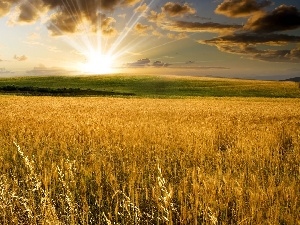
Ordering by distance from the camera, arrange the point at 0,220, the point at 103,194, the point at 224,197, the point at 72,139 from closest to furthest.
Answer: the point at 0,220, the point at 224,197, the point at 103,194, the point at 72,139

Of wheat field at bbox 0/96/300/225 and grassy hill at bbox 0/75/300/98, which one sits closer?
wheat field at bbox 0/96/300/225

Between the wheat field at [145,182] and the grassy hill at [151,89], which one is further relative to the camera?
the grassy hill at [151,89]

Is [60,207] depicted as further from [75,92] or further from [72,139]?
[75,92]

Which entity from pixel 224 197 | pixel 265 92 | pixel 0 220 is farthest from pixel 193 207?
pixel 265 92

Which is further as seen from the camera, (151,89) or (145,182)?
(151,89)

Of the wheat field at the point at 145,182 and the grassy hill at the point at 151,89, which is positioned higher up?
the wheat field at the point at 145,182

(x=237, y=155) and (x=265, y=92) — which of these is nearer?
(x=237, y=155)

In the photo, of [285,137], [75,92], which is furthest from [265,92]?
[285,137]

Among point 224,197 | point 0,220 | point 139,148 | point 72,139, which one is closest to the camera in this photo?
point 0,220

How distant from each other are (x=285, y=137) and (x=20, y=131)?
753 cm

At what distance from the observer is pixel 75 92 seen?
183 feet

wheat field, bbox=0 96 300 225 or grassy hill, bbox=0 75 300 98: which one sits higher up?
wheat field, bbox=0 96 300 225

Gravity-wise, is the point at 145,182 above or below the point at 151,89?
above

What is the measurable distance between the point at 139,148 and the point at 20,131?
3.96 m
